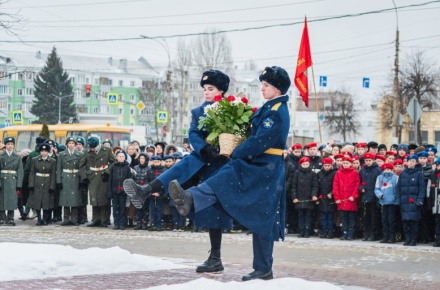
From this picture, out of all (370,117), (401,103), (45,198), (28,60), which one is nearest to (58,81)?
(28,60)

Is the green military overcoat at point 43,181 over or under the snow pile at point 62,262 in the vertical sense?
over

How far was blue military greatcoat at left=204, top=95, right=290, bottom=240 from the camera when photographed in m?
8.30

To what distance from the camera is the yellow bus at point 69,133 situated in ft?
124

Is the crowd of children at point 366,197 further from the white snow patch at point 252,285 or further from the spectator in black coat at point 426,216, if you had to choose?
the white snow patch at point 252,285

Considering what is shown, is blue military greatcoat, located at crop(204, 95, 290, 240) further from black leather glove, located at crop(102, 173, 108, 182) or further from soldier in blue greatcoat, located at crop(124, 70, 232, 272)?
black leather glove, located at crop(102, 173, 108, 182)

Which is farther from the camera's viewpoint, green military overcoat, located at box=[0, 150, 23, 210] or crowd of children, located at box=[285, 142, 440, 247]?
green military overcoat, located at box=[0, 150, 23, 210]

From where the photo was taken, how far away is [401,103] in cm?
5762

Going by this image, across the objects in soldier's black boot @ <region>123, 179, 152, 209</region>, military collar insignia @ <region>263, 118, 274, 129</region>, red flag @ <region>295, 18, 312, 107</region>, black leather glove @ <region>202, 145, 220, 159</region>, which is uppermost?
red flag @ <region>295, 18, 312, 107</region>

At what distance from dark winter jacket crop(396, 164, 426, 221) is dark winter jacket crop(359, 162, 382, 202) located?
76 centimetres

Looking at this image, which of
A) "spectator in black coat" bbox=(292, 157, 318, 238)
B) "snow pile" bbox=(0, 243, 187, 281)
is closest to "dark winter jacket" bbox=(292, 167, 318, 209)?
"spectator in black coat" bbox=(292, 157, 318, 238)

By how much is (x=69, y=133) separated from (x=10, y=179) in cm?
2025

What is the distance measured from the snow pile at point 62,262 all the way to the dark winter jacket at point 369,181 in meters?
7.18

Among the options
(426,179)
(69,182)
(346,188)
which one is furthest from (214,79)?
(69,182)

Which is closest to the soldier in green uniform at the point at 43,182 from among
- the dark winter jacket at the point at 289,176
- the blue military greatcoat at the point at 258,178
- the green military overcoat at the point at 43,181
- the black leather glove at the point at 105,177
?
the green military overcoat at the point at 43,181
